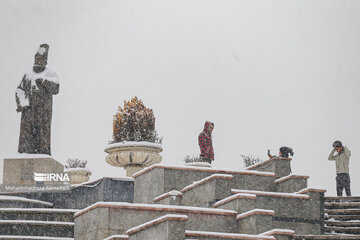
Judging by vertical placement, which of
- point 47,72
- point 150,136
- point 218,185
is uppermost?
point 47,72

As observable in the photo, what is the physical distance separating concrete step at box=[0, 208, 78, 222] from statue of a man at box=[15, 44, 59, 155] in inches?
183

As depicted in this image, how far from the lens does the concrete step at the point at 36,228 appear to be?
505 inches

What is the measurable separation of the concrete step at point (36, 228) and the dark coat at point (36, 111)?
206 inches

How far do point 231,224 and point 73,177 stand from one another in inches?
565

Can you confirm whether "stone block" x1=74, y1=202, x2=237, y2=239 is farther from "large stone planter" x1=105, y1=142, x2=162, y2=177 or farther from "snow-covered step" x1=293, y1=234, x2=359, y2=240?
"large stone planter" x1=105, y1=142, x2=162, y2=177

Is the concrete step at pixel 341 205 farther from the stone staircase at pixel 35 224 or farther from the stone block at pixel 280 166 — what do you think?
the stone staircase at pixel 35 224

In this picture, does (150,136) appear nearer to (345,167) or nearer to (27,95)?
(27,95)

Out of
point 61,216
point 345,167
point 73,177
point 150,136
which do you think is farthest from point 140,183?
point 73,177

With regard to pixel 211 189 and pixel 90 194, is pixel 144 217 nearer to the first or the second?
pixel 211 189

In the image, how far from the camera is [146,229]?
9562 mm

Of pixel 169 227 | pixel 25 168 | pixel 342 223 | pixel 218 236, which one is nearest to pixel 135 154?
pixel 25 168

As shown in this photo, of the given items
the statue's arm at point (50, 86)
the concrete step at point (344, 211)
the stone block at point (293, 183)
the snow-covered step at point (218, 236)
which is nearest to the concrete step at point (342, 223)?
the concrete step at point (344, 211)

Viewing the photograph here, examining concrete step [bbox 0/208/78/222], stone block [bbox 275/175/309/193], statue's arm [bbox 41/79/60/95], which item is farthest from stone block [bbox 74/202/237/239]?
statue's arm [bbox 41/79/60/95]

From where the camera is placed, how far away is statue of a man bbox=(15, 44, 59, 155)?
18031mm
